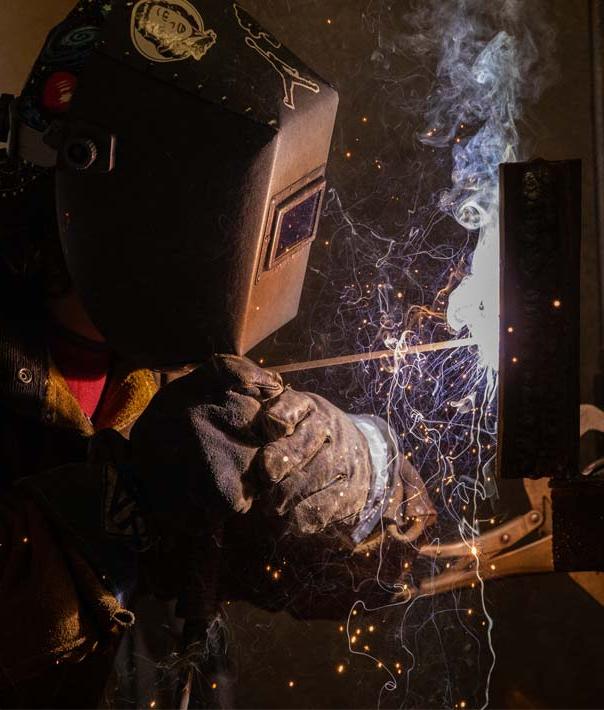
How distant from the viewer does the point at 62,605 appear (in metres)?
0.92

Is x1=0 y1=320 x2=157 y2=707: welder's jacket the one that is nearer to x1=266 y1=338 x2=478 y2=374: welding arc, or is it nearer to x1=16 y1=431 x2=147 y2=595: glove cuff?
x1=16 y1=431 x2=147 y2=595: glove cuff

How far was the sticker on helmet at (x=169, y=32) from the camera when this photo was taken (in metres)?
0.98

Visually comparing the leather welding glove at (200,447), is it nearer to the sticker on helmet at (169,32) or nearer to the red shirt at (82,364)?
the red shirt at (82,364)

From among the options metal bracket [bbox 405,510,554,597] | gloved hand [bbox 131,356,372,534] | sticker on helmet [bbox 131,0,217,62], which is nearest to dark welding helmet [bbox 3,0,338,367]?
sticker on helmet [bbox 131,0,217,62]

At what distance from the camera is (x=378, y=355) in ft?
4.42

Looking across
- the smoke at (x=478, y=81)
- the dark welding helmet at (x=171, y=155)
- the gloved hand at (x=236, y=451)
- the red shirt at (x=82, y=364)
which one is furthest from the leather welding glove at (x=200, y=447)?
the smoke at (x=478, y=81)

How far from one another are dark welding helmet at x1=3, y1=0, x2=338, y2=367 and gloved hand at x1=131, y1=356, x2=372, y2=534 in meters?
0.10

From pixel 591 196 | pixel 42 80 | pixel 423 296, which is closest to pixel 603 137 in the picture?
pixel 591 196

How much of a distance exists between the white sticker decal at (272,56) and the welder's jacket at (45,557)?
1.68 ft

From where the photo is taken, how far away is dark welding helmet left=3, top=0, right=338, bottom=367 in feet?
3.20

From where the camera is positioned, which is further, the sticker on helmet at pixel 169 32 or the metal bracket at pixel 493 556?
the metal bracket at pixel 493 556

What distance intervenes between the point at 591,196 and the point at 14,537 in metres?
1.26

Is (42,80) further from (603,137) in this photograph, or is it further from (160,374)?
(603,137)

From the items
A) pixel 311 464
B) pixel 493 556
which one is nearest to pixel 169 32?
pixel 311 464
